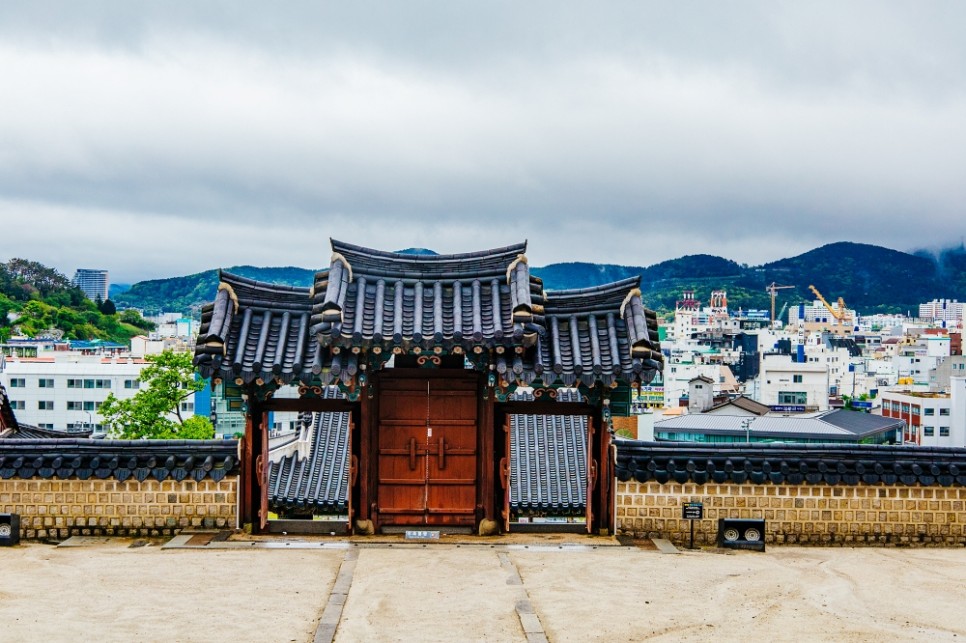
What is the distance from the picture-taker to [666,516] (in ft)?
42.0

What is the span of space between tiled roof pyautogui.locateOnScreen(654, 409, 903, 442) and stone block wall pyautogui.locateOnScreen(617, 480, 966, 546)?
130 feet

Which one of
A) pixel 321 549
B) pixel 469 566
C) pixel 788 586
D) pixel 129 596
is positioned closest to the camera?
pixel 129 596

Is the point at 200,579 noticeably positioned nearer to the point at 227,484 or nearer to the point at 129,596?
the point at 129,596

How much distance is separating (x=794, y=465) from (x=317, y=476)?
37.8ft

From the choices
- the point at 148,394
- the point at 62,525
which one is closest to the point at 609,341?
the point at 62,525

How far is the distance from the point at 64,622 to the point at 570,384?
687cm

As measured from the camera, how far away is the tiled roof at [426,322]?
1195 centimetres

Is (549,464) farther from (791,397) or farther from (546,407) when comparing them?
(791,397)

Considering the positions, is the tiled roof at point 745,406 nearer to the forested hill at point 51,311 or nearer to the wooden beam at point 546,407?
the wooden beam at point 546,407

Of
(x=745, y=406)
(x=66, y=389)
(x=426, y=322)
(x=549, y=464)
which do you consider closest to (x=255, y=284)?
(x=426, y=322)

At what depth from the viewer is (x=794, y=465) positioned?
1279cm

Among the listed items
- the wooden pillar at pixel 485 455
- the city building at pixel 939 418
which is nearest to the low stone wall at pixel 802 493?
the wooden pillar at pixel 485 455

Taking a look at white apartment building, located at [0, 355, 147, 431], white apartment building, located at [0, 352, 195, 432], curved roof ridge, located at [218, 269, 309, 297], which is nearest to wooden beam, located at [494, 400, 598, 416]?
curved roof ridge, located at [218, 269, 309, 297]

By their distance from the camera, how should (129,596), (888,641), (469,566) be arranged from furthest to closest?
1. (469,566)
2. (129,596)
3. (888,641)
